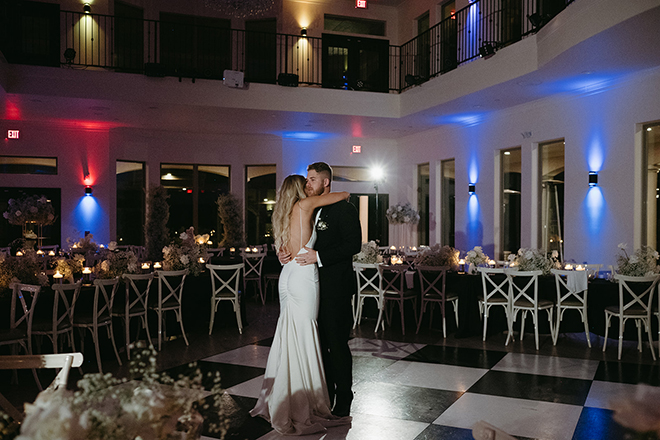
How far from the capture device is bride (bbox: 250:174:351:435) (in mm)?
3305

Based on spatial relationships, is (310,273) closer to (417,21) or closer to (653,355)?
(653,355)

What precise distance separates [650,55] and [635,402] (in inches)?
263

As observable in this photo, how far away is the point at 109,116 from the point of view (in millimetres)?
10477

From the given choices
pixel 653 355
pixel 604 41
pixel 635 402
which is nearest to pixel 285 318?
pixel 635 402

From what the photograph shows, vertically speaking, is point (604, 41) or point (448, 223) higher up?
point (604, 41)

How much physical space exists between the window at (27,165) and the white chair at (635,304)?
11.7 m

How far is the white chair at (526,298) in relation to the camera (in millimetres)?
5863

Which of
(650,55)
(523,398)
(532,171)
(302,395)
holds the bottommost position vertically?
(523,398)

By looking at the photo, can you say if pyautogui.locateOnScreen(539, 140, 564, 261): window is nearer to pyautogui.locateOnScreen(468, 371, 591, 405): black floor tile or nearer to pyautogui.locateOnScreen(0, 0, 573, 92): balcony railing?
pyautogui.locateOnScreen(0, 0, 573, 92): balcony railing

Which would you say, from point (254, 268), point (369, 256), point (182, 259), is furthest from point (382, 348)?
point (254, 268)

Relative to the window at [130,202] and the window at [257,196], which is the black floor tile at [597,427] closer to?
the window at [257,196]

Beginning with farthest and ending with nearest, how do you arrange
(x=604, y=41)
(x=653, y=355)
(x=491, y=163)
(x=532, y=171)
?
(x=491, y=163) → (x=532, y=171) → (x=604, y=41) → (x=653, y=355)

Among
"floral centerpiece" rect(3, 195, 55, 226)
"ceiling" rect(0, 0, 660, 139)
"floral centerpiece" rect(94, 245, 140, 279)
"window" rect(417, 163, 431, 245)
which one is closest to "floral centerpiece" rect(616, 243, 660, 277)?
"ceiling" rect(0, 0, 660, 139)

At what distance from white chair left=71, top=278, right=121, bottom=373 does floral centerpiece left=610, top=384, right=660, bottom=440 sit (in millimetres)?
4720
